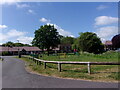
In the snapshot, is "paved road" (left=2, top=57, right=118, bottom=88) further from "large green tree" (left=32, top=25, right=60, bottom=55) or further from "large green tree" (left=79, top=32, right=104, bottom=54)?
"large green tree" (left=32, top=25, right=60, bottom=55)

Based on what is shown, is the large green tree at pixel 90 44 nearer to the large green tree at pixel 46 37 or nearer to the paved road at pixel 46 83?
the large green tree at pixel 46 37

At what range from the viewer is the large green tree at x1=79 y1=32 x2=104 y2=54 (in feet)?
197

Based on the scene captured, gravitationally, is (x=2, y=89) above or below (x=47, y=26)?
below

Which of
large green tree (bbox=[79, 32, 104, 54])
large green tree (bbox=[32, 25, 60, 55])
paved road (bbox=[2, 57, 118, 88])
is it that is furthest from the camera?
large green tree (bbox=[32, 25, 60, 55])

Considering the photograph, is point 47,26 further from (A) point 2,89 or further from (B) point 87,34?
(A) point 2,89

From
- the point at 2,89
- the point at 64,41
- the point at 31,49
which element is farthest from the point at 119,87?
the point at 64,41

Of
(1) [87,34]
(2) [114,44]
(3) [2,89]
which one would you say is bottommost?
(3) [2,89]

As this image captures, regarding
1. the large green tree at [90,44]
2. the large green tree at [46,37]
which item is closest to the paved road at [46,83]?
the large green tree at [90,44]

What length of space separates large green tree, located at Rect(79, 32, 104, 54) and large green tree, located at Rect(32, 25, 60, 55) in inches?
521

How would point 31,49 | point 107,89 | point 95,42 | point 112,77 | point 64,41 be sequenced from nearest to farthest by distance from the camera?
point 107,89, point 112,77, point 95,42, point 31,49, point 64,41

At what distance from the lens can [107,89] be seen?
6383mm

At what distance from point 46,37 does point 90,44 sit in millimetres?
19245

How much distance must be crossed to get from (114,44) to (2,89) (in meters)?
4.80

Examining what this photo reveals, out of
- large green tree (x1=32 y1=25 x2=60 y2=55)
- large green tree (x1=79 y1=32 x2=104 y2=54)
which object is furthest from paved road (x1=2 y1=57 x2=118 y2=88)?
large green tree (x1=32 y1=25 x2=60 y2=55)
